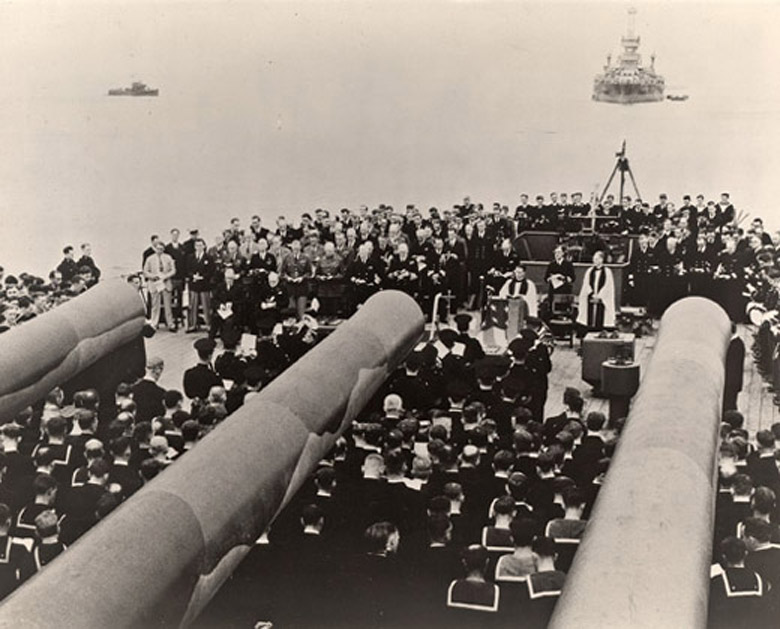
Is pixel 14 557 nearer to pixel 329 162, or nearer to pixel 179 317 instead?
pixel 179 317

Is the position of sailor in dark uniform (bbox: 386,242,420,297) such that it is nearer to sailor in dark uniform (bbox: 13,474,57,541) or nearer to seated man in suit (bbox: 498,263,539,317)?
seated man in suit (bbox: 498,263,539,317)

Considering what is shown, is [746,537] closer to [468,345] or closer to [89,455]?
[89,455]

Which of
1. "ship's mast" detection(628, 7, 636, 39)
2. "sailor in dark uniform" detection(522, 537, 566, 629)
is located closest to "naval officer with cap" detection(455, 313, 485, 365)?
"sailor in dark uniform" detection(522, 537, 566, 629)

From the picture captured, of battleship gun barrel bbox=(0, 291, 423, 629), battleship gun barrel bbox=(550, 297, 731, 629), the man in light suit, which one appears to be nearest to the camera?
battleship gun barrel bbox=(550, 297, 731, 629)

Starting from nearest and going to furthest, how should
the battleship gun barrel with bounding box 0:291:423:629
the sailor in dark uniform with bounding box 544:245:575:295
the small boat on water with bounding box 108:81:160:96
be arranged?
the battleship gun barrel with bounding box 0:291:423:629
the sailor in dark uniform with bounding box 544:245:575:295
the small boat on water with bounding box 108:81:160:96

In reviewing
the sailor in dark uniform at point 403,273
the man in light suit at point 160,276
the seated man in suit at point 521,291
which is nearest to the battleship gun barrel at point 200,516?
the seated man in suit at point 521,291

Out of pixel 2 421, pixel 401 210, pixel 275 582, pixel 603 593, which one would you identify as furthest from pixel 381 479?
pixel 401 210
